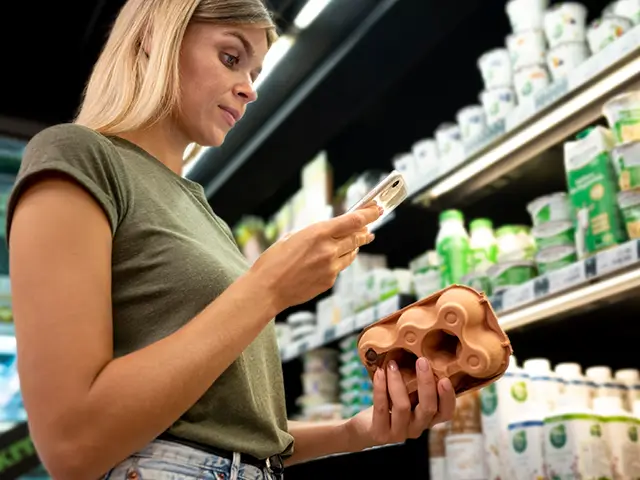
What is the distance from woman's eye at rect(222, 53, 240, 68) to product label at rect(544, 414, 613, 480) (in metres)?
1.03

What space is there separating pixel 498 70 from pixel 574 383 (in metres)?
0.92

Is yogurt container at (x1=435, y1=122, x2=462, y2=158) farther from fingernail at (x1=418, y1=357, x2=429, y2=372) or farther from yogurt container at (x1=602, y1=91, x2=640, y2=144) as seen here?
fingernail at (x1=418, y1=357, x2=429, y2=372)

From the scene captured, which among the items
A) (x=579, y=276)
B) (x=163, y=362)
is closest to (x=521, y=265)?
(x=579, y=276)

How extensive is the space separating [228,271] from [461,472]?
1134 millimetres

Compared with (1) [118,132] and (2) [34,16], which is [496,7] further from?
(2) [34,16]

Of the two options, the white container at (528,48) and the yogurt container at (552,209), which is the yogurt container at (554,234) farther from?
the white container at (528,48)

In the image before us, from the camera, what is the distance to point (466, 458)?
1.97m

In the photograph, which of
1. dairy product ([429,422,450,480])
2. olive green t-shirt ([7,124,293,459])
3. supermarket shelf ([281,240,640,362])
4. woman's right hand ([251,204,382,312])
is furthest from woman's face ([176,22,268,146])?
dairy product ([429,422,450,480])

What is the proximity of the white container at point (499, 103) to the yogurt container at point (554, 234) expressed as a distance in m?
0.37

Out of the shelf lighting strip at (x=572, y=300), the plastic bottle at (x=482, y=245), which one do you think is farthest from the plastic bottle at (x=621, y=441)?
the plastic bottle at (x=482, y=245)

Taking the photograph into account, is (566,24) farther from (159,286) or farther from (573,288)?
(159,286)

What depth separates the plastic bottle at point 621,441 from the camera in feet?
5.40

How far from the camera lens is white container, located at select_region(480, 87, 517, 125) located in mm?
2166

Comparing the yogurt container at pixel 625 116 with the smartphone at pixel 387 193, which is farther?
the yogurt container at pixel 625 116
